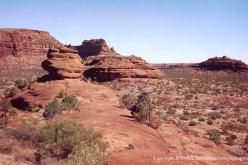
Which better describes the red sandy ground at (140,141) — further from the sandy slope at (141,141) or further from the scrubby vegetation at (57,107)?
the scrubby vegetation at (57,107)

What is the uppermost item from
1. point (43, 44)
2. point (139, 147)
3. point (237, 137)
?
point (43, 44)

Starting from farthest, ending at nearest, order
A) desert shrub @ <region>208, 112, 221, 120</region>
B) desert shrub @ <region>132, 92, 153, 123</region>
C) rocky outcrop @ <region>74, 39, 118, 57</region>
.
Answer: rocky outcrop @ <region>74, 39, 118, 57</region> → desert shrub @ <region>208, 112, 221, 120</region> → desert shrub @ <region>132, 92, 153, 123</region>

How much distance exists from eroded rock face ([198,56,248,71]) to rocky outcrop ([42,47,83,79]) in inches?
3035

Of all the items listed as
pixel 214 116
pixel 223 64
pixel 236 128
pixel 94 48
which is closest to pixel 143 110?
pixel 236 128

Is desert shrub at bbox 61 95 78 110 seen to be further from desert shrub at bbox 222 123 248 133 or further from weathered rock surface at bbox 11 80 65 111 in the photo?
desert shrub at bbox 222 123 248 133

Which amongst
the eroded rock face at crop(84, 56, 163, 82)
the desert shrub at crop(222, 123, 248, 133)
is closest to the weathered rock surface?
the desert shrub at crop(222, 123, 248, 133)

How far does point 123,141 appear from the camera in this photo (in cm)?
1227

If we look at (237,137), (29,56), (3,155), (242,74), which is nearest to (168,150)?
(3,155)

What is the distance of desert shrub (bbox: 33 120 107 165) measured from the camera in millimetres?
9883

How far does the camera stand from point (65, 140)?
33.2 ft

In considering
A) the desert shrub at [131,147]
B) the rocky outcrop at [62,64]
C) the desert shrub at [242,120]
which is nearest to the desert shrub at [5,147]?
the desert shrub at [131,147]

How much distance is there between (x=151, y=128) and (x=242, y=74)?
84518 millimetres

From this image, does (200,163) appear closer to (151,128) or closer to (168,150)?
(168,150)

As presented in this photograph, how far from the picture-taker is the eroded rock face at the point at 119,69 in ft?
155
